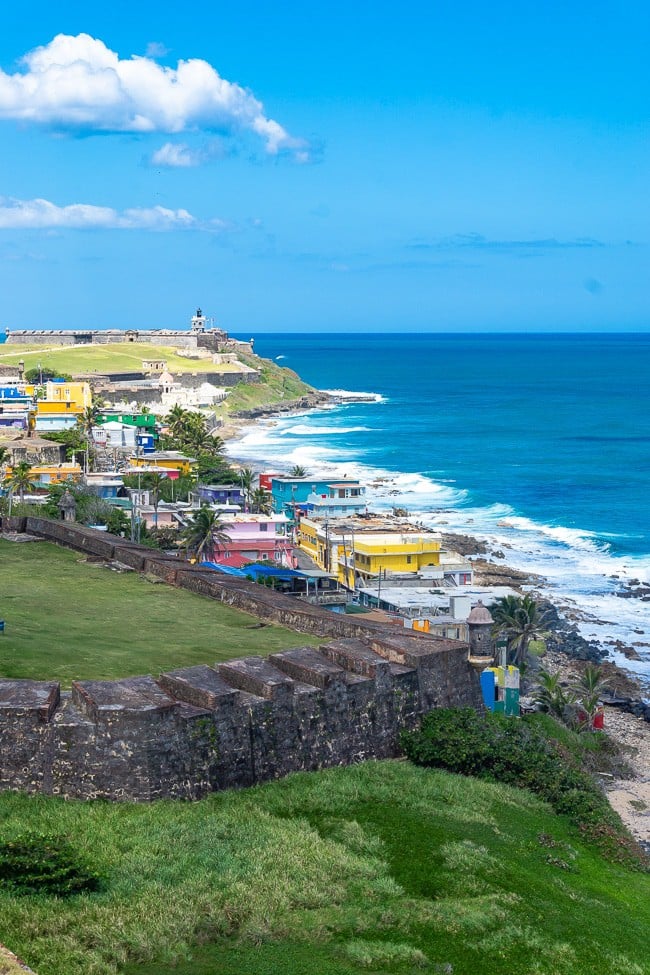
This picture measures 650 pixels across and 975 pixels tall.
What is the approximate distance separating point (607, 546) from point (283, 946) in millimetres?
54862

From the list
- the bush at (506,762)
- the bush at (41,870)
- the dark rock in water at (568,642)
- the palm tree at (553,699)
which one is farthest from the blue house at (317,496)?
the bush at (41,870)

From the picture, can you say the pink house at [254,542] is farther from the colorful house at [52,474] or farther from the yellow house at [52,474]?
the yellow house at [52,474]

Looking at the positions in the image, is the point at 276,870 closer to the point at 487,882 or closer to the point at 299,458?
the point at 487,882

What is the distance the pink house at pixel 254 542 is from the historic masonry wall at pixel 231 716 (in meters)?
32.3

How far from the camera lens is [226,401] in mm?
136875

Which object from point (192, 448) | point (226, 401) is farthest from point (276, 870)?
point (226, 401)

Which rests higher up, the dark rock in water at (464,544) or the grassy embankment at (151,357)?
the grassy embankment at (151,357)

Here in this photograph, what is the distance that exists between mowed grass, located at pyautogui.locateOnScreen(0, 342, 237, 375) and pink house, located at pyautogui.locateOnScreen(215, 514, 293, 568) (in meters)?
87.3

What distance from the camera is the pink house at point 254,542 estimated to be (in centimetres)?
5225

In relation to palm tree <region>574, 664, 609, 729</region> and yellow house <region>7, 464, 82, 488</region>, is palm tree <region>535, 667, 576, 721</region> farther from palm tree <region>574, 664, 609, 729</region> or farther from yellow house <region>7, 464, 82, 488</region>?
yellow house <region>7, 464, 82, 488</region>

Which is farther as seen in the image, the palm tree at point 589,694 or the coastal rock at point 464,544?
the coastal rock at point 464,544

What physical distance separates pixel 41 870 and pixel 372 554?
38.5 meters

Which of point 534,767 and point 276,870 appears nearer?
point 276,870

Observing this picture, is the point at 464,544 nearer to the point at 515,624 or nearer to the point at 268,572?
the point at 268,572
